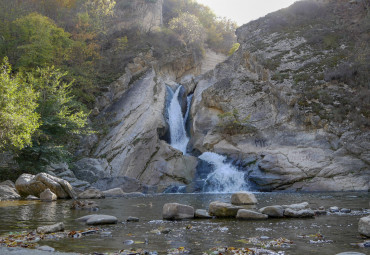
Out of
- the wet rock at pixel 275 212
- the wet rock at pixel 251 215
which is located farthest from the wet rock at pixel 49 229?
the wet rock at pixel 275 212

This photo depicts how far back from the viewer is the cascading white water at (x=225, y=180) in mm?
24766

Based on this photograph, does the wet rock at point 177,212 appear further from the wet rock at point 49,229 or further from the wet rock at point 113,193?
the wet rock at point 113,193

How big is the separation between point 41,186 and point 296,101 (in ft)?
68.3

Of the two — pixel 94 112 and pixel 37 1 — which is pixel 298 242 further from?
pixel 37 1

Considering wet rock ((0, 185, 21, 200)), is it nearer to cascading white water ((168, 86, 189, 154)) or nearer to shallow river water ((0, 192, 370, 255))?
shallow river water ((0, 192, 370, 255))

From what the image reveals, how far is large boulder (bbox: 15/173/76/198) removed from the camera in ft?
61.5

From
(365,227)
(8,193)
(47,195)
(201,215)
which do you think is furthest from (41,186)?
(365,227)

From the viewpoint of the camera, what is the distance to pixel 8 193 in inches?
720

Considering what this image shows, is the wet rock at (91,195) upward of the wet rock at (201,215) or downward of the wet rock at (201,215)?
downward

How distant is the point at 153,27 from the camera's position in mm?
50250

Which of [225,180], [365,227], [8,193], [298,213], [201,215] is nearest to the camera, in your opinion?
[365,227]

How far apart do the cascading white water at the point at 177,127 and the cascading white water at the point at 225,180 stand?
6.21 meters

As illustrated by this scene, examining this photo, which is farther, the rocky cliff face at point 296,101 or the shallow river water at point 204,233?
the rocky cliff face at point 296,101

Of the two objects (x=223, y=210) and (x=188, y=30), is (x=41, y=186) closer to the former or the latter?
(x=223, y=210)
